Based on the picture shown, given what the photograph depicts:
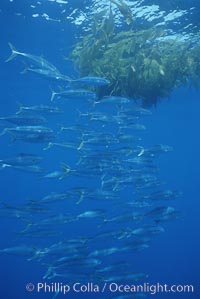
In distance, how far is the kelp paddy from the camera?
1216 cm

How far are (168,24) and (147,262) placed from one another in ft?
80.8

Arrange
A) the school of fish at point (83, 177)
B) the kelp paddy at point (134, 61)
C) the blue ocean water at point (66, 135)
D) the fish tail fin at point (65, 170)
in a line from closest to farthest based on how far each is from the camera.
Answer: the school of fish at point (83, 177), the fish tail fin at point (65, 170), the kelp paddy at point (134, 61), the blue ocean water at point (66, 135)

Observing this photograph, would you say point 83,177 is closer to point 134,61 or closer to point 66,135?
point 134,61

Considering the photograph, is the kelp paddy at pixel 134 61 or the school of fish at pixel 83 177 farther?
the kelp paddy at pixel 134 61

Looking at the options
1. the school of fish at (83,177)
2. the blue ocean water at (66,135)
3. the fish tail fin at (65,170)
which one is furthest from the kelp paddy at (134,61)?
the fish tail fin at (65,170)

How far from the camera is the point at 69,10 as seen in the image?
554 inches

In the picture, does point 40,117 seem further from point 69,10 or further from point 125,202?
point 69,10

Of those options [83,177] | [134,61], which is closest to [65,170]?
[83,177]

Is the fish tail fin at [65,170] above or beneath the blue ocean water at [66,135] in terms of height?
beneath

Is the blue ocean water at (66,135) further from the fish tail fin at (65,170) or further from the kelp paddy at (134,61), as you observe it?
the kelp paddy at (134,61)

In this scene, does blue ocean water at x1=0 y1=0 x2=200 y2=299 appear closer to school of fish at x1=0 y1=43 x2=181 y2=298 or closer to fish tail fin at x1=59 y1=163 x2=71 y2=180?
school of fish at x1=0 y1=43 x2=181 y2=298

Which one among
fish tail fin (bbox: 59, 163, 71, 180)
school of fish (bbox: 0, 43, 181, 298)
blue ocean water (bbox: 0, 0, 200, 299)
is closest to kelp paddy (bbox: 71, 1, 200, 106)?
school of fish (bbox: 0, 43, 181, 298)

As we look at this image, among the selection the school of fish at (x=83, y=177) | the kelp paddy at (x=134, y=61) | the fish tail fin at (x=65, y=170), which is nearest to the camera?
the school of fish at (x=83, y=177)

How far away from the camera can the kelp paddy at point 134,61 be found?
12.2 metres
